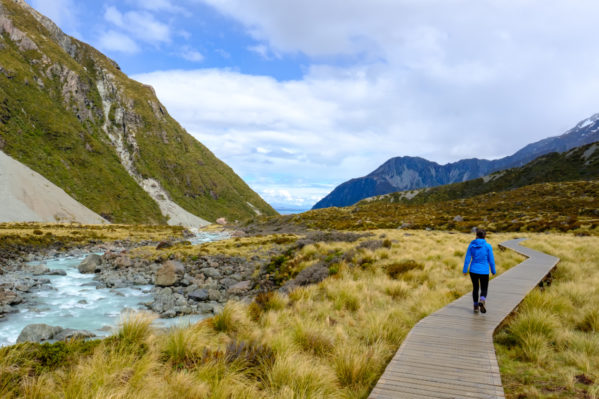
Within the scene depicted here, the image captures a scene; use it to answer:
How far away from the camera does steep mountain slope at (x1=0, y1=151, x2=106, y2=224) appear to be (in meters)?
60.8

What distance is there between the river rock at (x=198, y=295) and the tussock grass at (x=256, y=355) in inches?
294

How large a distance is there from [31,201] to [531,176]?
468ft

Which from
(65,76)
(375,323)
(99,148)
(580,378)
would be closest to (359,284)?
(375,323)

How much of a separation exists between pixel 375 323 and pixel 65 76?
168731 millimetres

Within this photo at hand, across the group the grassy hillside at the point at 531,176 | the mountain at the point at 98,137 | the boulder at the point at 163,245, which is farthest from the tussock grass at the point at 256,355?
the grassy hillside at the point at 531,176

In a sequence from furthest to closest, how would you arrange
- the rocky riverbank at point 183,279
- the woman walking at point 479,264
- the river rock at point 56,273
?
the river rock at point 56,273
the rocky riverbank at point 183,279
the woman walking at point 479,264

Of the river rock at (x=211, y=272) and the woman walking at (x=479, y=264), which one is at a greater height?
the woman walking at (x=479, y=264)

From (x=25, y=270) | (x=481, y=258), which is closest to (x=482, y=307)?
(x=481, y=258)

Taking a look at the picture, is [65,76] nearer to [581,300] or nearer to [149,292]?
[149,292]

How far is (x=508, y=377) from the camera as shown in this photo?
5012 millimetres

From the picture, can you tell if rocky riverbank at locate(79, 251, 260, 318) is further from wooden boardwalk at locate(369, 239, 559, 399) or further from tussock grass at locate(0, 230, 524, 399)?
wooden boardwalk at locate(369, 239, 559, 399)

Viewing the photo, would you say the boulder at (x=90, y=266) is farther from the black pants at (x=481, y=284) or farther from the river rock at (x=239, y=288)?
the black pants at (x=481, y=284)

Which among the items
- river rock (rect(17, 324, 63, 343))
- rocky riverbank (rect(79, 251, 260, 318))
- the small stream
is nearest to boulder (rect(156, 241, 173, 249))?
rocky riverbank (rect(79, 251, 260, 318))

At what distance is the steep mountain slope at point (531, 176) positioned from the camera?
93800 millimetres
